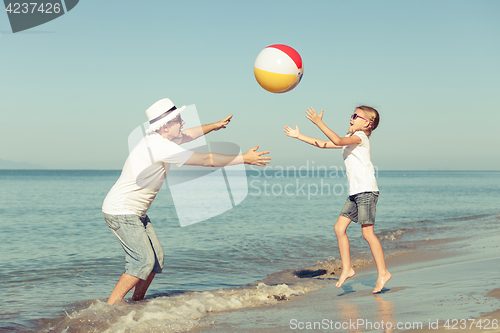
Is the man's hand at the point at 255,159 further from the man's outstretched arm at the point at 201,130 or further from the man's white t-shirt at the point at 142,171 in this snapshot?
the man's outstretched arm at the point at 201,130

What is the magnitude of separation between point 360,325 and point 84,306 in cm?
372

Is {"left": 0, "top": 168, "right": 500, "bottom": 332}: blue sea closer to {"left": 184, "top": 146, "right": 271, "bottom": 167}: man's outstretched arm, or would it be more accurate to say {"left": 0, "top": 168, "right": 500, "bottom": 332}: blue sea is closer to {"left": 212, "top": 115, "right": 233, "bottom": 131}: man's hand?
{"left": 184, "top": 146, "right": 271, "bottom": 167}: man's outstretched arm

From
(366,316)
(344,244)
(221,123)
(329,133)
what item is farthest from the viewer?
(221,123)

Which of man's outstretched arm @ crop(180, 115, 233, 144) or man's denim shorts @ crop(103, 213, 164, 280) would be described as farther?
man's outstretched arm @ crop(180, 115, 233, 144)

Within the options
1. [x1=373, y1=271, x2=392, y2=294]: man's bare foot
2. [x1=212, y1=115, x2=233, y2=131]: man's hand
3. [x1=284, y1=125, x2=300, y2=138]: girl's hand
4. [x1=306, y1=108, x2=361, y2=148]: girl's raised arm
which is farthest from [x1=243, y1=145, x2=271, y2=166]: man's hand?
[x1=373, y1=271, x2=392, y2=294]: man's bare foot

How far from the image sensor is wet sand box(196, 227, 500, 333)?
11.3 feet

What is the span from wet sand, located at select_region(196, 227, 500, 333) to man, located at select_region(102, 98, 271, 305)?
1.00m

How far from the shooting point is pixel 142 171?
4332 millimetres

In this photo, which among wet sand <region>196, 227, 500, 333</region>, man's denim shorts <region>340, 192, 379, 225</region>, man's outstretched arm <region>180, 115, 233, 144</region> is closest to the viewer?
wet sand <region>196, 227, 500, 333</region>

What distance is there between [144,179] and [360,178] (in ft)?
8.13

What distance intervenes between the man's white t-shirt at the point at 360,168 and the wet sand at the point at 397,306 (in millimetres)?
1248

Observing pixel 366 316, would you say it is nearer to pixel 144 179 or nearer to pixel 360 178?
pixel 360 178

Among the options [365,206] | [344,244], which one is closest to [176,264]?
[344,244]

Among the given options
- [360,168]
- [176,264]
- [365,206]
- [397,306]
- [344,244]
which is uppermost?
[360,168]
